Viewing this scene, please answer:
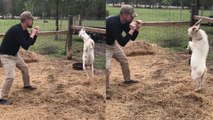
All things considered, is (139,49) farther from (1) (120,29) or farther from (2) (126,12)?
(2) (126,12)

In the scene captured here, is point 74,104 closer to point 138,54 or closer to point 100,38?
point 100,38

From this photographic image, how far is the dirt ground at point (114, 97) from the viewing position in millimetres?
5523

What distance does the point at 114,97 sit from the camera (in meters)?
6.36

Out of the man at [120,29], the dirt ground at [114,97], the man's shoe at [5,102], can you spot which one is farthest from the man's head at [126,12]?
the man's shoe at [5,102]

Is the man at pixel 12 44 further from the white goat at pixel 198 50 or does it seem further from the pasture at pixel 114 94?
the white goat at pixel 198 50

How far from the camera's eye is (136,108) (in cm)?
582

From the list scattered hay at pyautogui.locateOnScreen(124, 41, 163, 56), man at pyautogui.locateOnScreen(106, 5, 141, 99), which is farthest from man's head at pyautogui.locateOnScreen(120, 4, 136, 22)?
scattered hay at pyautogui.locateOnScreen(124, 41, 163, 56)

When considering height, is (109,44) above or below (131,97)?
above

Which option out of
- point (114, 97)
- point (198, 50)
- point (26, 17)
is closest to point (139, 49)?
point (114, 97)

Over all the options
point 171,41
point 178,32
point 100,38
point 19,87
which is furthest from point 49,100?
point 178,32

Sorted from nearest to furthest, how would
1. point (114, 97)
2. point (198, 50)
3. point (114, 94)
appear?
point (198, 50) → point (114, 97) → point (114, 94)

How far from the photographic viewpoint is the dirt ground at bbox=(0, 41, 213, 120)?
5523mm

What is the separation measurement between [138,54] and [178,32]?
5362mm

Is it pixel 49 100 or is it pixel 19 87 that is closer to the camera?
pixel 49 100
